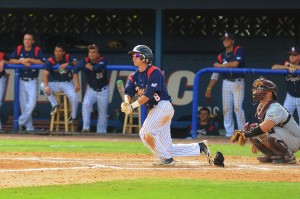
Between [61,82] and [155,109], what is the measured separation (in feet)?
22.3

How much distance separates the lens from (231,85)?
57.6 ft

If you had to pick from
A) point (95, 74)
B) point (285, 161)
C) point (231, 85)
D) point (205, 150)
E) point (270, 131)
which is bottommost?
point (285, 161)

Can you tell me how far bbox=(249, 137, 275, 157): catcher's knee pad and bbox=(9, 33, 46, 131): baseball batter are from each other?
693 centimetres

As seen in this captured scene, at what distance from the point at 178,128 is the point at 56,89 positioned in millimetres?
2635

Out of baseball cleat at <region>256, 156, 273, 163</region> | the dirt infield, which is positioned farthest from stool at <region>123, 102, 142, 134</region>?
baseball cleat at <region>256, 156, 273, 163</region>

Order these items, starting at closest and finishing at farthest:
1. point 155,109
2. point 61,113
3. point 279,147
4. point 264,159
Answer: point 155,109, point 279,147, point 264,159, point 61,113

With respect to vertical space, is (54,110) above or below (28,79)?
below

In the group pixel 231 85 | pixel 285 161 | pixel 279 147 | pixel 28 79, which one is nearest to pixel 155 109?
pixel 279 147

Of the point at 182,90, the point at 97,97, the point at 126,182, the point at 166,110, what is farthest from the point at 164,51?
the point at 126,182

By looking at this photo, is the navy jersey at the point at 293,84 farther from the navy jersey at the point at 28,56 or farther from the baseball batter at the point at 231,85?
the navy jersey at the point at 28,56

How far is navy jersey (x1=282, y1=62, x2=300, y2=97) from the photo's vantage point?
1702 cm

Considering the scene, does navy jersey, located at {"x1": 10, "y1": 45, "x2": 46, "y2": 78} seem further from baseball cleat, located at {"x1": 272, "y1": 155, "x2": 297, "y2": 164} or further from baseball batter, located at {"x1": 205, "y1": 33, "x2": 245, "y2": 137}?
baseball cleat, located at {"x1": 272, "y1": 155, "x2": 297, "y2": 164}

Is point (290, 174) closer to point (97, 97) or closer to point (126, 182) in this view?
point (126, 182)

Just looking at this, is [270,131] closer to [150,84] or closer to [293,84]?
[150,84]
